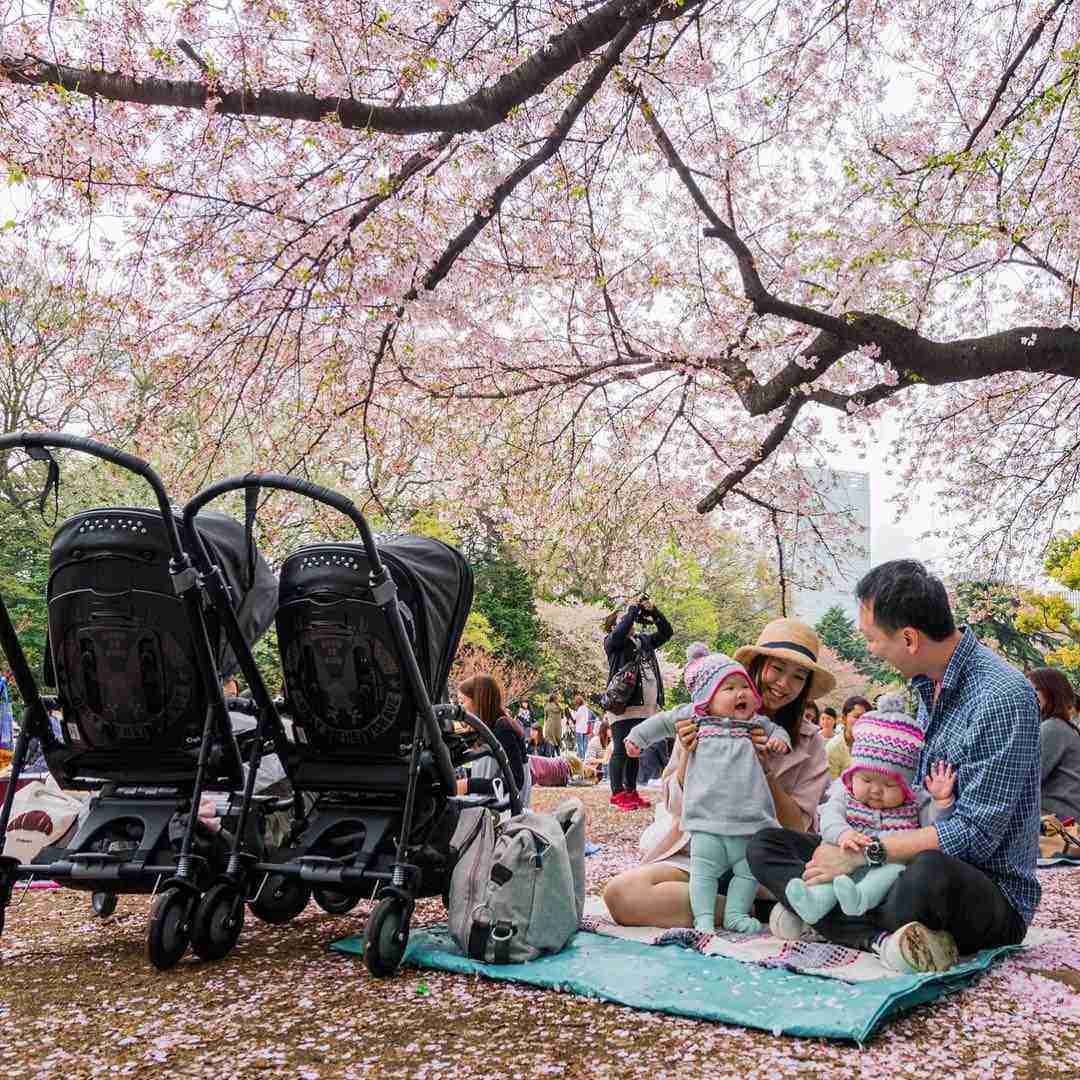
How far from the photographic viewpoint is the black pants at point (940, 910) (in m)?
2.90

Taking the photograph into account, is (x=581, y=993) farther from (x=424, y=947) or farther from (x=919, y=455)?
(x=919, y=455)

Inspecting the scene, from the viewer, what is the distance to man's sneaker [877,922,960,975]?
9.45ft

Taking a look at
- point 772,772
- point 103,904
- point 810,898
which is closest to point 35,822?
point 103,904

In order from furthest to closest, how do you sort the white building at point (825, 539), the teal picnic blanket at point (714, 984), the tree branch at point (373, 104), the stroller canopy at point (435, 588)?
1. the white building at point (825, 539)
2. the tree branch at point (373, 104)
3. the stroller canopy at point (435, 588)
4. the teal picnic blanket at point (714, 984)

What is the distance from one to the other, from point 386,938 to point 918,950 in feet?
5.26

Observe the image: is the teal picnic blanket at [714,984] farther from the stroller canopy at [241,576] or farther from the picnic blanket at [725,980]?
the stroller canopy at [241,576]

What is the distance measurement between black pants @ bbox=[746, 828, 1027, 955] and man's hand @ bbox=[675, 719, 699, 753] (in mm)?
620

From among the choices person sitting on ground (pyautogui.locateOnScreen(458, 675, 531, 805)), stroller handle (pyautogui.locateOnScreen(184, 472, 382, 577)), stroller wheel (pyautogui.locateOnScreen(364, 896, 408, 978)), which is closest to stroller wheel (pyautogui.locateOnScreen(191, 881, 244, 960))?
stroller wheel (pyautogui.locateOnScreen(364, 896, 408, 978))

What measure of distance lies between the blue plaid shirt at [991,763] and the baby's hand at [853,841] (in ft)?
0.73

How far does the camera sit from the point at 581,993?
2.84 metres

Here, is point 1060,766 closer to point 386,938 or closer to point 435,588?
point 435,588

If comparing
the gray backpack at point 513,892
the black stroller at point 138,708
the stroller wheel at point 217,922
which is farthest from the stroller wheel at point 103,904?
the gray backpack at point 513,892

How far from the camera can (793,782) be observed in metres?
4.04

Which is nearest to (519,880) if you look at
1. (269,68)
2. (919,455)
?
(269,68)
